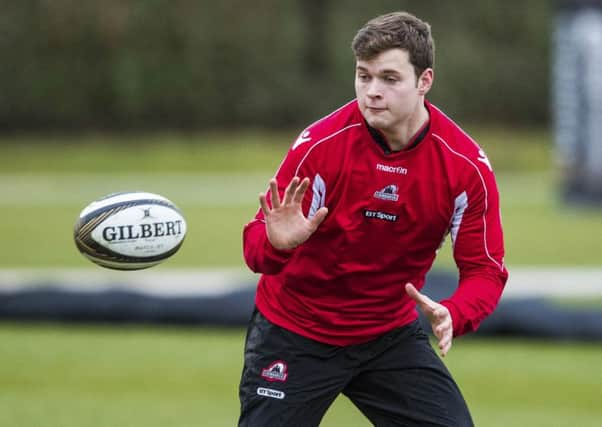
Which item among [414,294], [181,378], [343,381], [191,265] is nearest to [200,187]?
[191,265]

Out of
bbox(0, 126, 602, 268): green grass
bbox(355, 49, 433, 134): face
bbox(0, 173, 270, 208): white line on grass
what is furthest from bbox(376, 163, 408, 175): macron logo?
bbox(0, 173, 270, 208): white line on grass

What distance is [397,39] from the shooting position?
4.60 metres

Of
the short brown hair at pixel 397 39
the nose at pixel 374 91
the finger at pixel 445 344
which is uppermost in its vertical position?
the short brown hair at pixel 397 39

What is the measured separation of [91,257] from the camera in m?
5.08

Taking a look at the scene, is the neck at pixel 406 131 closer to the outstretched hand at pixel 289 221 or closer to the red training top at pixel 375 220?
the red training top at pixel 375 220

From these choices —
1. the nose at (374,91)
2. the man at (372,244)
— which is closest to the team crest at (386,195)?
the man at (372,244)

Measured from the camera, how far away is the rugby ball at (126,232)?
5.02 m

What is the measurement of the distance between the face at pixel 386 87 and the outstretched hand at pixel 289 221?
427 mm

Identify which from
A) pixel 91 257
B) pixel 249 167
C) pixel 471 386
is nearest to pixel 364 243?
pixel 91 257

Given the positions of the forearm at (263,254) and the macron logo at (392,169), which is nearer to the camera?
the forearm at (263,254)

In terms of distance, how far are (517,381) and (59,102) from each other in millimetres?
25034

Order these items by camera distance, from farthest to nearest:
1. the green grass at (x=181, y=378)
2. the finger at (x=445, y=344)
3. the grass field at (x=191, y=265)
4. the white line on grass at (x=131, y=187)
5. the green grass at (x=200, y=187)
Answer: the white line on grass at (x=131, y=187)
the green grass at (x=200, y=187)
the grass field at (x=191, y=265)
the green grass at (x=181, y=378)
the finger at (x=445, y=344)

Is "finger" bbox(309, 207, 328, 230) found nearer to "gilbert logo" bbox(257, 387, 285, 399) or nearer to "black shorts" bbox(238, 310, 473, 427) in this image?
"black shorts" bbox(238, 310, 473, 427)

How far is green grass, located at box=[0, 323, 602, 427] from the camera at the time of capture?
7.70m
